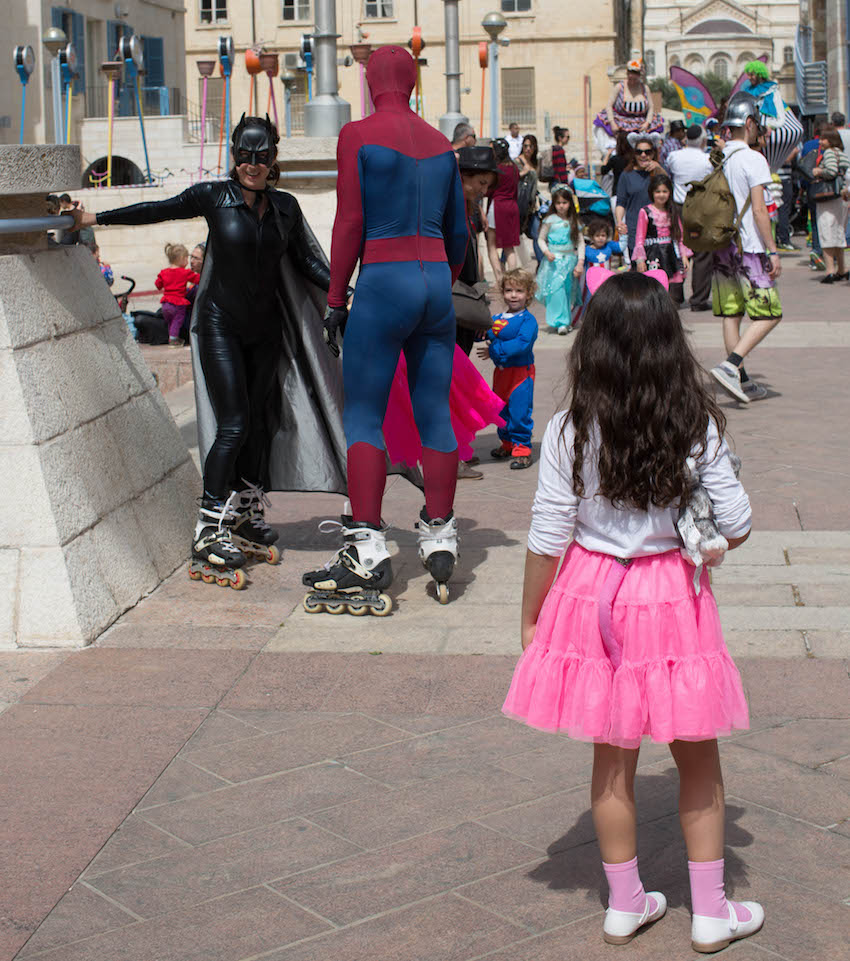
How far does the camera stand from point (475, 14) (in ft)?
195

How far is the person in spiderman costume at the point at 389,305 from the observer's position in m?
5.18

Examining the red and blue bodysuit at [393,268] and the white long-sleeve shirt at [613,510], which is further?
the red and blue bodysuit at [393,268]

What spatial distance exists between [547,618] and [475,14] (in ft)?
196

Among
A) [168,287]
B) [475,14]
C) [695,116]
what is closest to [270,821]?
[168,287]

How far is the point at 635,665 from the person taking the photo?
294cm

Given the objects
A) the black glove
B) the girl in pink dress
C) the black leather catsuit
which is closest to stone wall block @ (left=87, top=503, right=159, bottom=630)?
the black leather catsuit

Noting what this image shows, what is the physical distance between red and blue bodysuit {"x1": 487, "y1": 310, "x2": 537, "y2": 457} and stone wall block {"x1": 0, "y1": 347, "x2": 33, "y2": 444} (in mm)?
3594

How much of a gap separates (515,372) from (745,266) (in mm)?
2493

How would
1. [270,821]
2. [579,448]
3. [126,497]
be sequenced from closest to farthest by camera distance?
[579,448]
[270,821]
[126,497]

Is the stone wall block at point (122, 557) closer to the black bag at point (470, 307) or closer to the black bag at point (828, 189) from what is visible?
the black bag at point (470, 307)

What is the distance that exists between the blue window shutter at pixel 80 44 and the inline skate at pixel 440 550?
42.7 m

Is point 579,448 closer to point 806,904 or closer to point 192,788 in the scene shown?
point 806,904

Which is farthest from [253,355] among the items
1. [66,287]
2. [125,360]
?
[66,287]

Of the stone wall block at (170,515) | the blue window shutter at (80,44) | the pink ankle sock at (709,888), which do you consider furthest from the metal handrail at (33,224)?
the blue window shutter at (80,44)
